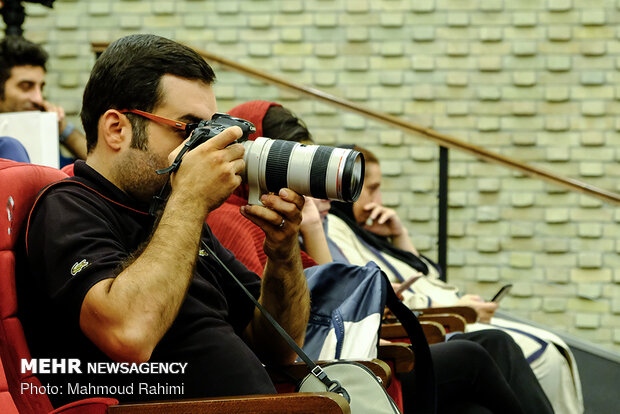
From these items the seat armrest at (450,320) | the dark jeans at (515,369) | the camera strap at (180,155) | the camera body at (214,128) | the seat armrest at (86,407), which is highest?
the camera body at (214,128)

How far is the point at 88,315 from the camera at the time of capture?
1028 millimetres

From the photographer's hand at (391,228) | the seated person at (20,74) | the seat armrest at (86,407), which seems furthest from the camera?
the photographer's hand at (391,228)

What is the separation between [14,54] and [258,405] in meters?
2.36

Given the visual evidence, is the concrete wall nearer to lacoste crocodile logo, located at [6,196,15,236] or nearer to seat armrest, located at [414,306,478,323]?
seat armrest, located at [414,306,478,323]

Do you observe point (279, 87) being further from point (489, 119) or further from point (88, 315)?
point (88, 315)

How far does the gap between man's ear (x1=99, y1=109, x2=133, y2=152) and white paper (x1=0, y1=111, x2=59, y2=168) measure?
51.3 inches

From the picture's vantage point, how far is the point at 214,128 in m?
1.19

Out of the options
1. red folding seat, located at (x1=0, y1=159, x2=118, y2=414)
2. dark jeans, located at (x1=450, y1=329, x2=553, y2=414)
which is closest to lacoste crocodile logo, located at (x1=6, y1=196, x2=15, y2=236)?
red folding seat, located at (x1=0, y1=159, x2=118, y2=414)

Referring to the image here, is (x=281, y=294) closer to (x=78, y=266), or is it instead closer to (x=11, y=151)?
(x=78, y=266)

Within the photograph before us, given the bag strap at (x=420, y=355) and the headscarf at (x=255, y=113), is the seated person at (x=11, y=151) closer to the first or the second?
the headscarf at (x=255, y=113)

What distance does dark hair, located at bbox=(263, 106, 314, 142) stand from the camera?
6.61 ft

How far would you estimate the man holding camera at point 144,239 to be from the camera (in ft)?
3.43

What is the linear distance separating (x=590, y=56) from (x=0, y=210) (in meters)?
4.14

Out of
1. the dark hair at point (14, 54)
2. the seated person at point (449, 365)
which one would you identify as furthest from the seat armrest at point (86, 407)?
the dark hair at point (14, 54)
